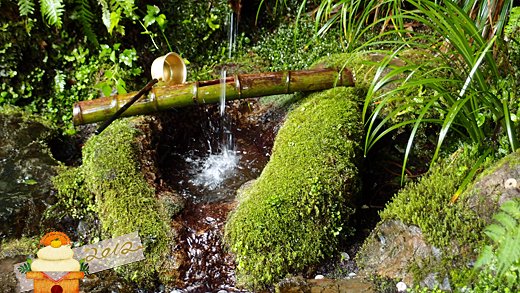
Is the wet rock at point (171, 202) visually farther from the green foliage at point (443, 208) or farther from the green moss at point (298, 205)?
the green foliage at point (443, 208)

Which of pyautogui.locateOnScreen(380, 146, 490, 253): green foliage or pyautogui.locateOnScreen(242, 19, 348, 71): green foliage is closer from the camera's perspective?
pyautogui.locateOnScreen(380, 146, 490, 253): green foliage

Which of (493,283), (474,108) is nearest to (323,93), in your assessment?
(474,108)

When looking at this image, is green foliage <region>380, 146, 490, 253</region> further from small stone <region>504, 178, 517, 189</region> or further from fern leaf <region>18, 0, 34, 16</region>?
fern leaf <region>18, 0, 34, 16</region>

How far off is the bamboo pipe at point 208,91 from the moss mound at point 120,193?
0.17 meters

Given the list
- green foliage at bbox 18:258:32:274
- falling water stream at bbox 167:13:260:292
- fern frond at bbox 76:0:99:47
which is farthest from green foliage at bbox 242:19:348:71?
green foliage at bbox 18:258:32:274

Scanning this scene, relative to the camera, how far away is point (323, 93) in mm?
4203

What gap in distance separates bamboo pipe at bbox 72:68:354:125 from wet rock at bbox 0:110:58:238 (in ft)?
1.46

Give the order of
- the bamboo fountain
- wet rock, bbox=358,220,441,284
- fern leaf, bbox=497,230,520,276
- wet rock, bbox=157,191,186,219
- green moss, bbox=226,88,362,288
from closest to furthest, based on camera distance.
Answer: fern leaf, bbox=497,230,520,276 < wet rock, bbox=358,220,441,284 < green moss, bbox=226,88,362,288 < wet rock, bbox=157,191,186,219 < the bamboo fountain

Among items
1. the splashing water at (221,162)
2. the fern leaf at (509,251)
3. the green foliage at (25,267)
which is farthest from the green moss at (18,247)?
the fern leaf at (509,251)

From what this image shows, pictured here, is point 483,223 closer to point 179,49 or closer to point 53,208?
point 53,208

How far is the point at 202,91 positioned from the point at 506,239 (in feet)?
7.78

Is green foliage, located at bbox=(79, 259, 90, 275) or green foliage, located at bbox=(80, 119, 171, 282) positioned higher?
green foliage, located at bbox=(80, 119, 171, 282)

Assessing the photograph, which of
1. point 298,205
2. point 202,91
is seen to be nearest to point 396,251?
point 298,205

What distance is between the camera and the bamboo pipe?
3.99 metres
